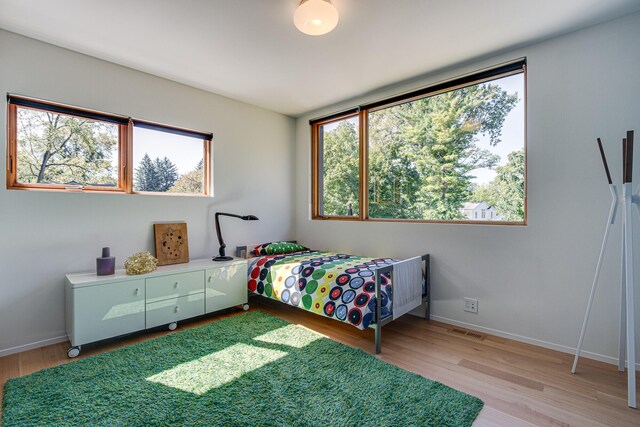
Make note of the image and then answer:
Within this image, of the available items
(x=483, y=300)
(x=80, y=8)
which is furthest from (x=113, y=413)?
(x=483, y=300)

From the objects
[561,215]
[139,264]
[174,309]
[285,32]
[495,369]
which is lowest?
[495,369]

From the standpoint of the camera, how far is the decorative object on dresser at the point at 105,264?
2547 millimetres

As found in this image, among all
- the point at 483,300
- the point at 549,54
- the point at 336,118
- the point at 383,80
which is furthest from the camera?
the point at 336,118

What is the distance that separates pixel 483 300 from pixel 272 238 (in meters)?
2.59

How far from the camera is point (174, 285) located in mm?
2801

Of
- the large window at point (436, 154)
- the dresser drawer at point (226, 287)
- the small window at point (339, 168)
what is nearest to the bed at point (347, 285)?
the dresser drawer at point (226, 287)

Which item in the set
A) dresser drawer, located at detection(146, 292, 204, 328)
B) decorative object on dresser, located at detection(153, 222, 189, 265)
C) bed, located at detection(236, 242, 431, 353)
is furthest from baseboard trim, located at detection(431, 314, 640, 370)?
decorative object on dresser, located at detection(153, 222, 189, 265)

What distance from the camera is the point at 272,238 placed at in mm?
4211

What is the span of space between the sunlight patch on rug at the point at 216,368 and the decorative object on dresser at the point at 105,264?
3.46 feet

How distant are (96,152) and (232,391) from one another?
2440mm

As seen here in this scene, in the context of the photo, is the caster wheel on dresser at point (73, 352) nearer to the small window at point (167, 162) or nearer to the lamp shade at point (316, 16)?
the small window at point (167, 162)

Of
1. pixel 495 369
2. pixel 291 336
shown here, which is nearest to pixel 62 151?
pixel 291 336

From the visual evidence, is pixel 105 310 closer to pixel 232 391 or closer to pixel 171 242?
pixel 171 242

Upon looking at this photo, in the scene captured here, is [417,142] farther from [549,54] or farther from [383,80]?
[549,54]
